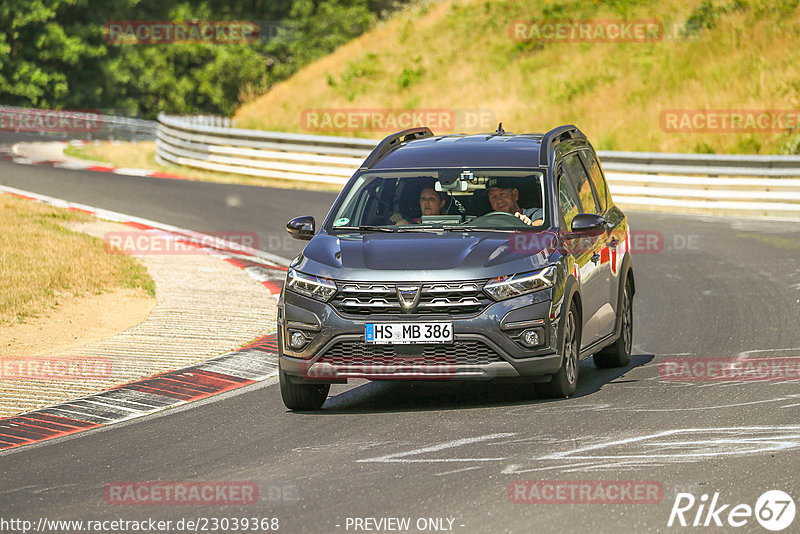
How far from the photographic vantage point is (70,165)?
32.3m

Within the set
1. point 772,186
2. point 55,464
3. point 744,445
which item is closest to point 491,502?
point 744,445

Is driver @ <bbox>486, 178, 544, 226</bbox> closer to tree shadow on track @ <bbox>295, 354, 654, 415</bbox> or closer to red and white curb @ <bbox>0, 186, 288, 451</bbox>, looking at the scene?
tree shadow on track @ <bbox>295, 354, 654, 415</bbox>

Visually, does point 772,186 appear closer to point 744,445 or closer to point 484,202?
point 484,202

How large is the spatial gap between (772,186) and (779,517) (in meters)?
19.0

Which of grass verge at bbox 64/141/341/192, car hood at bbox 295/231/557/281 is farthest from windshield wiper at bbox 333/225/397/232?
grass verge at bbox 64/141/341/192

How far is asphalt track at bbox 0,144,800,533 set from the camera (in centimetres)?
667

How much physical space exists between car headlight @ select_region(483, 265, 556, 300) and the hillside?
20037 mm

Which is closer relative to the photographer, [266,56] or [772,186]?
[772,186]

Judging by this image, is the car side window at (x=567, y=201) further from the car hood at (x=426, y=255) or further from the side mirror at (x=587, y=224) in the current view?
the car hood at (x=426, y=255)

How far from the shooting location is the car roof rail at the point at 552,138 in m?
10.3

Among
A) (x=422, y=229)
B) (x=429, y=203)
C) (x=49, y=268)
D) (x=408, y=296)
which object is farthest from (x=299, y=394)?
(x=49, y=268)

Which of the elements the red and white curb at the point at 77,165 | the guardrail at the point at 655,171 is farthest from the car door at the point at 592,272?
the red and white curb at the point at 77,165

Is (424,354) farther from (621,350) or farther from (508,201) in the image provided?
(621,350)

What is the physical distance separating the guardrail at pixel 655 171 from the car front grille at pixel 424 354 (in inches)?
648
